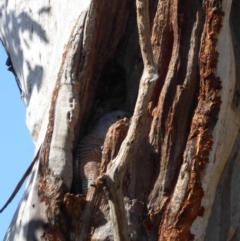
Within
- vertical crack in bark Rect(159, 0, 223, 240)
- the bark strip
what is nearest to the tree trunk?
vertical crack in bark Rect(159, 0, 223, 240)

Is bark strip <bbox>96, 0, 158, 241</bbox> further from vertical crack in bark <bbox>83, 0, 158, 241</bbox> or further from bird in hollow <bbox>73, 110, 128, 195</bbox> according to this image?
bird in hollow <bbox>73, 110, 128, 195</bbox>

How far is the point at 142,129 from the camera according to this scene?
2.38 m

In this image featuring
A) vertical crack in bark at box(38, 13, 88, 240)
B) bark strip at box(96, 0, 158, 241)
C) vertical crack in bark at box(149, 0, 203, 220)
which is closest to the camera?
bark strip at box(96, 0, 158, 241)

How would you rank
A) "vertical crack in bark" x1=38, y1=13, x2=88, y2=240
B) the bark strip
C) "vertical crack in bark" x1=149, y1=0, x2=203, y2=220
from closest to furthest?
the bark strip < "vertical crack in bark" x1=38, y1=13, x2=88, y2=240 < "vertical crack in bark" x1=149, y1=0, x2=203, y2=220

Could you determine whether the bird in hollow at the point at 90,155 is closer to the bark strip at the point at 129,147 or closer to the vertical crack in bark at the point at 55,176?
the vertical crack in bark at the point at 55,176

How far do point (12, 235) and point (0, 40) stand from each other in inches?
45.3

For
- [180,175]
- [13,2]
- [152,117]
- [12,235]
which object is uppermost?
[13,2]

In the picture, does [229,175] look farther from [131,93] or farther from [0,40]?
[0,40]

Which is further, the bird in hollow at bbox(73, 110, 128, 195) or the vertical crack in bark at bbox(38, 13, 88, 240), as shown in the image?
the bird in hollow at bbox(73, 110, 128, 195)

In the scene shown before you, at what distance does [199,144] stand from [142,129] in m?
0.24

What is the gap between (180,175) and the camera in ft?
8.23

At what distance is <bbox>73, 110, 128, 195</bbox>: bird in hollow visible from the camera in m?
2.53

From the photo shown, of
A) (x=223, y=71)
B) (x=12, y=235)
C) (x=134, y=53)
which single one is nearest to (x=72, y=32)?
(x=134, y=53)

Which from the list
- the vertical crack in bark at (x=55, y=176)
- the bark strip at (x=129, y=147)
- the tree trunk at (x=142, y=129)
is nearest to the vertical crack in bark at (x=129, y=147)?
the bark strip at (x=129, y=147)
